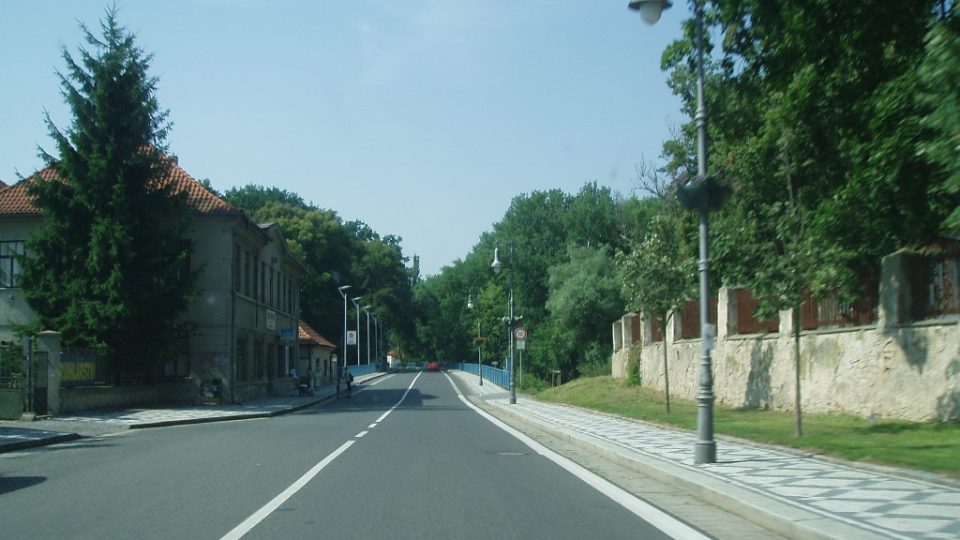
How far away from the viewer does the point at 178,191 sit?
118ft

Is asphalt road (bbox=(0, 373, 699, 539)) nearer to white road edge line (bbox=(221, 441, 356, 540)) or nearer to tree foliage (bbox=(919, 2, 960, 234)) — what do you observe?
white road edge line (bbox=(221, 441, 356, 540))

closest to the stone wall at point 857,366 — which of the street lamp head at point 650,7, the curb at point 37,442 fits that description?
the street lamp head at point 650,7

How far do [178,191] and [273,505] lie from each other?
92.6ft

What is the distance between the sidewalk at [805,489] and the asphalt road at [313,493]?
0.90 metres

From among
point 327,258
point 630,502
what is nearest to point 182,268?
point 630,502

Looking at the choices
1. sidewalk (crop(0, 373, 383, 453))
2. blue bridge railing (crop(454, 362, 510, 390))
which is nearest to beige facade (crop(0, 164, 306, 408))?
sidewalk (crop(0, 373, 383, 453))

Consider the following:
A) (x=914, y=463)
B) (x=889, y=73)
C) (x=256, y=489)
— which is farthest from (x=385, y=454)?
(x=889, y=73)

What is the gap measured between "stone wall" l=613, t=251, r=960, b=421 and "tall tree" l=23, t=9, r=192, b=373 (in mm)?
20780

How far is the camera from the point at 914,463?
12.0m

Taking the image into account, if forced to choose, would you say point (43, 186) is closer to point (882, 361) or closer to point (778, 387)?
point (778, 387)

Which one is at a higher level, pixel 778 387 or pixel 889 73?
pixel 889 73

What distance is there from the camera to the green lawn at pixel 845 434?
12.8 metres

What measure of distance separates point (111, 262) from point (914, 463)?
28.8 metres

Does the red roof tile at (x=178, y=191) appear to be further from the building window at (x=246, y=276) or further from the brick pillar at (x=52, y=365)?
the brick pillar at (x=52, y=365)
